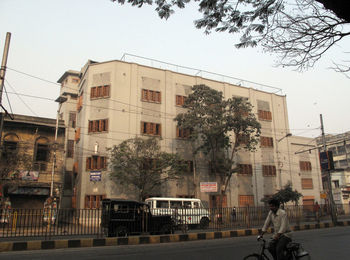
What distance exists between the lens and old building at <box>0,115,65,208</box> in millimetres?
23844

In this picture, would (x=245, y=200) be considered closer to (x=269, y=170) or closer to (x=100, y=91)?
(x=269, y=170)

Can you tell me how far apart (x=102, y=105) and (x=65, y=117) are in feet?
48.8

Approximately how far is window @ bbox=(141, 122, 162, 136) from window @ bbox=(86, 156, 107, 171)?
4.76 metres

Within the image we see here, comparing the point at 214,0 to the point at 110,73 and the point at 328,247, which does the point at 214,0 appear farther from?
the point at 110,73

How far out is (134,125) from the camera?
1176 inches

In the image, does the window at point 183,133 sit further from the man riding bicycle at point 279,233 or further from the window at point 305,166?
the man riding bicycle at point 279,233

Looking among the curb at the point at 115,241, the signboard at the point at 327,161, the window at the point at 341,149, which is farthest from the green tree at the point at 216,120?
the window at the point at 341,149

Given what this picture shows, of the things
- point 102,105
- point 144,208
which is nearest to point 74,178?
point 102,105

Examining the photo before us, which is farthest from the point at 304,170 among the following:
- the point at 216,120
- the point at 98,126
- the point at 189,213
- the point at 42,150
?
the point at 42,150

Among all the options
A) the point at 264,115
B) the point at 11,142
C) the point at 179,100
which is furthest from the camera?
the point at 264,115

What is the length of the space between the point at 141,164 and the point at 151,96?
855 cm

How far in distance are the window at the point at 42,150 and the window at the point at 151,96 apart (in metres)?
10.1

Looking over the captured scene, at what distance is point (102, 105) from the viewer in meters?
29.7

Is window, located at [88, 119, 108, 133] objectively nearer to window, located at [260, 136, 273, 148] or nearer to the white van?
the white van
